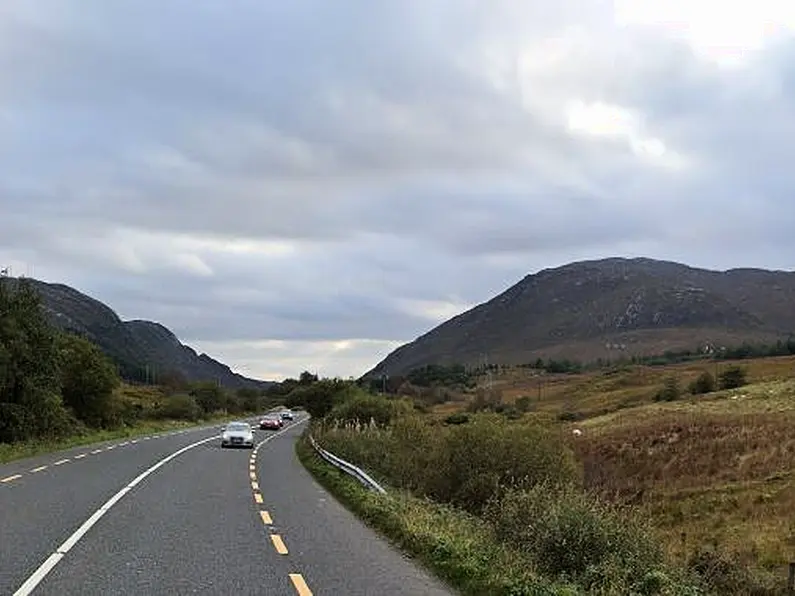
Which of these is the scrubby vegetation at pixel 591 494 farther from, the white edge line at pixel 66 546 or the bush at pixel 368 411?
the white edge line at pixel 66 546

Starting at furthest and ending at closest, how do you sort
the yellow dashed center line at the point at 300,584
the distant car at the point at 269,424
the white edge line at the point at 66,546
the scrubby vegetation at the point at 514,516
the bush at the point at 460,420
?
the distant car at the point at 269,424
the bush at the point at 460,420
the scrubby vegetation at the point at 514,516
the white edge line at the point at 66,546
the yellow dashed center line at the point at 300,584

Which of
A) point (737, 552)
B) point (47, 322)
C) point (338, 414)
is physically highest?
point (47, 322)

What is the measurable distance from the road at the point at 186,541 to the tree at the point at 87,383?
42264 mm

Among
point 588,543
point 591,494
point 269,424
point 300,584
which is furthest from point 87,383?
point 300,584

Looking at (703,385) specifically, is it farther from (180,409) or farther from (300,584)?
(300,584)

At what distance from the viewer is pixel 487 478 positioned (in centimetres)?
2172

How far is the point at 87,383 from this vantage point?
67.6m

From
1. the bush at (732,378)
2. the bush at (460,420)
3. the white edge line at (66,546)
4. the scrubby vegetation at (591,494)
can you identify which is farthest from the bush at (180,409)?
the white edge line at (66,546)

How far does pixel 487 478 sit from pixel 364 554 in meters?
8.97

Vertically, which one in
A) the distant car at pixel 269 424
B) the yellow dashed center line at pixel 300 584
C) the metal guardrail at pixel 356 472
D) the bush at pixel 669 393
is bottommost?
the yellow dashed center line at pixel 300 584

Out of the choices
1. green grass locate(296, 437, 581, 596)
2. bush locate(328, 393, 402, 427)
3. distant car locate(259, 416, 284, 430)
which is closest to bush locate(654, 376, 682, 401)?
distant car locate(259, 416, 284, 430)

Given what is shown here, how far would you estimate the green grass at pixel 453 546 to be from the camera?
10188 mm

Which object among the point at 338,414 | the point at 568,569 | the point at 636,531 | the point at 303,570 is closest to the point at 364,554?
the point at 303,570

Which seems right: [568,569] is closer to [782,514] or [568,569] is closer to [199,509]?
[199,509]
